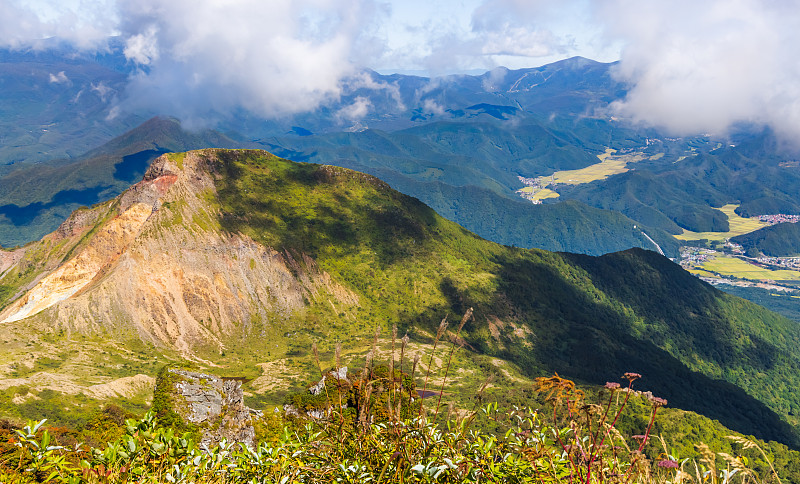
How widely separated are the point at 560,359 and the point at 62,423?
13749 centimetres

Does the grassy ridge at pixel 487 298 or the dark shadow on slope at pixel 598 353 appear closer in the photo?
the dark shadow on slope at pixel 598 353

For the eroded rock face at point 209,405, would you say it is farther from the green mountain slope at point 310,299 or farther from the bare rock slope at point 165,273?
the bare rock slope at point 165,273

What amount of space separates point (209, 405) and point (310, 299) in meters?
104

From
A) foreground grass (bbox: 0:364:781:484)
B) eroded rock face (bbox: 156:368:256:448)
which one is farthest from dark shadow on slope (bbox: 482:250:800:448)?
foreground grass (bbox: 0:364:781:484)

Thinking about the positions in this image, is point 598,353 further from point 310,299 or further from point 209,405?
point 209,405

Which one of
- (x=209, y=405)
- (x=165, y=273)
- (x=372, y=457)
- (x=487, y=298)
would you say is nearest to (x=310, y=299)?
(x=165, y=273)

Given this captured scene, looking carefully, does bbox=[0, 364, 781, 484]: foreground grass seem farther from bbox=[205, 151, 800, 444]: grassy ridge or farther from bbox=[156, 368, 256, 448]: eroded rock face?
bbox=[205, 151, 800, 444]: grassy ridge

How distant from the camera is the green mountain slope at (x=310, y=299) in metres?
109

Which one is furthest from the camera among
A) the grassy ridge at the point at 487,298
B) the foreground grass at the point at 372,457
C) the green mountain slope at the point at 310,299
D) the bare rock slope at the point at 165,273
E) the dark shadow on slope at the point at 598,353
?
the grassy ridge at the point at 487,298

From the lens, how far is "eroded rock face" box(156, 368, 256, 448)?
36.0 m

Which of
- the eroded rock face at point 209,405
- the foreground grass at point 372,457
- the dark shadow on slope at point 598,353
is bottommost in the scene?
the dark shadow on slope at point 598,353

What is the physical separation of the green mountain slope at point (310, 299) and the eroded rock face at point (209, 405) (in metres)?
50.8

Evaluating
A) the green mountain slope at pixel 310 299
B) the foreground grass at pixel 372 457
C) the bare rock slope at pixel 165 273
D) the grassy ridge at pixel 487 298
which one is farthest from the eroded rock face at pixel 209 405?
the grassy ridge at pixel 487 298

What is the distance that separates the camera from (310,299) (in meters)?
142
